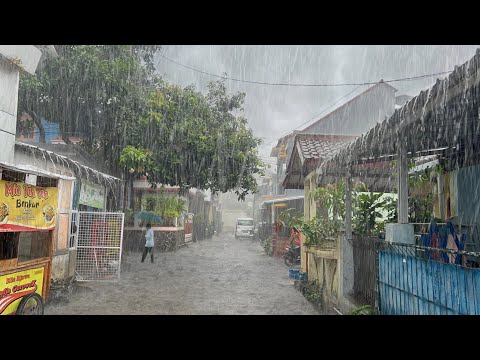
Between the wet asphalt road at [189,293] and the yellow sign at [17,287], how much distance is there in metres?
0.96

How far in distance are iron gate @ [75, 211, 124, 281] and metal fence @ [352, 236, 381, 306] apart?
5324 millimetres

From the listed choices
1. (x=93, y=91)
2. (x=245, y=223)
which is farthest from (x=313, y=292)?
(x=245, y=223)

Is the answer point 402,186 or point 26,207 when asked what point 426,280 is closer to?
point 402,186

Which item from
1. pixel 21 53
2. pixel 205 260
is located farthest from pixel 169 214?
pixel 21 53

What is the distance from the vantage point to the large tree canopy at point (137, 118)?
1352 cm

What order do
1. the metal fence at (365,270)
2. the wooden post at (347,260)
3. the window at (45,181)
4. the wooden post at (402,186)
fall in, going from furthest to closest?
the wooden post at (347,260) → the window at (45,181) → the metal fence at (365,270) → the wooden post at (402,186)

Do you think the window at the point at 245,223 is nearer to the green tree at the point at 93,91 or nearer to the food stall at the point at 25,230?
the green tree at the point at 93,91

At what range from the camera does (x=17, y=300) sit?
5398mm

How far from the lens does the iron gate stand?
31.9ft

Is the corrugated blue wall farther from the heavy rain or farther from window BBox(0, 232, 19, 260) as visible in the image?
window BBox(0, 232, 19, 260)

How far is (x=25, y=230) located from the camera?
5824 millimetres

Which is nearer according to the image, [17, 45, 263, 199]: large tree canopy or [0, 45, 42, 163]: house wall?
[0, 45, 42, 163]: house wall

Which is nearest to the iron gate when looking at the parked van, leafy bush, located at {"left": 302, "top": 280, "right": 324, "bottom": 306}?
leafy bush, located at {"left": 302, "top": 280, "right": 324, "bottom": 306}

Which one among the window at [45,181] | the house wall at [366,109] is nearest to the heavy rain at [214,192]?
the window at [45,181]
